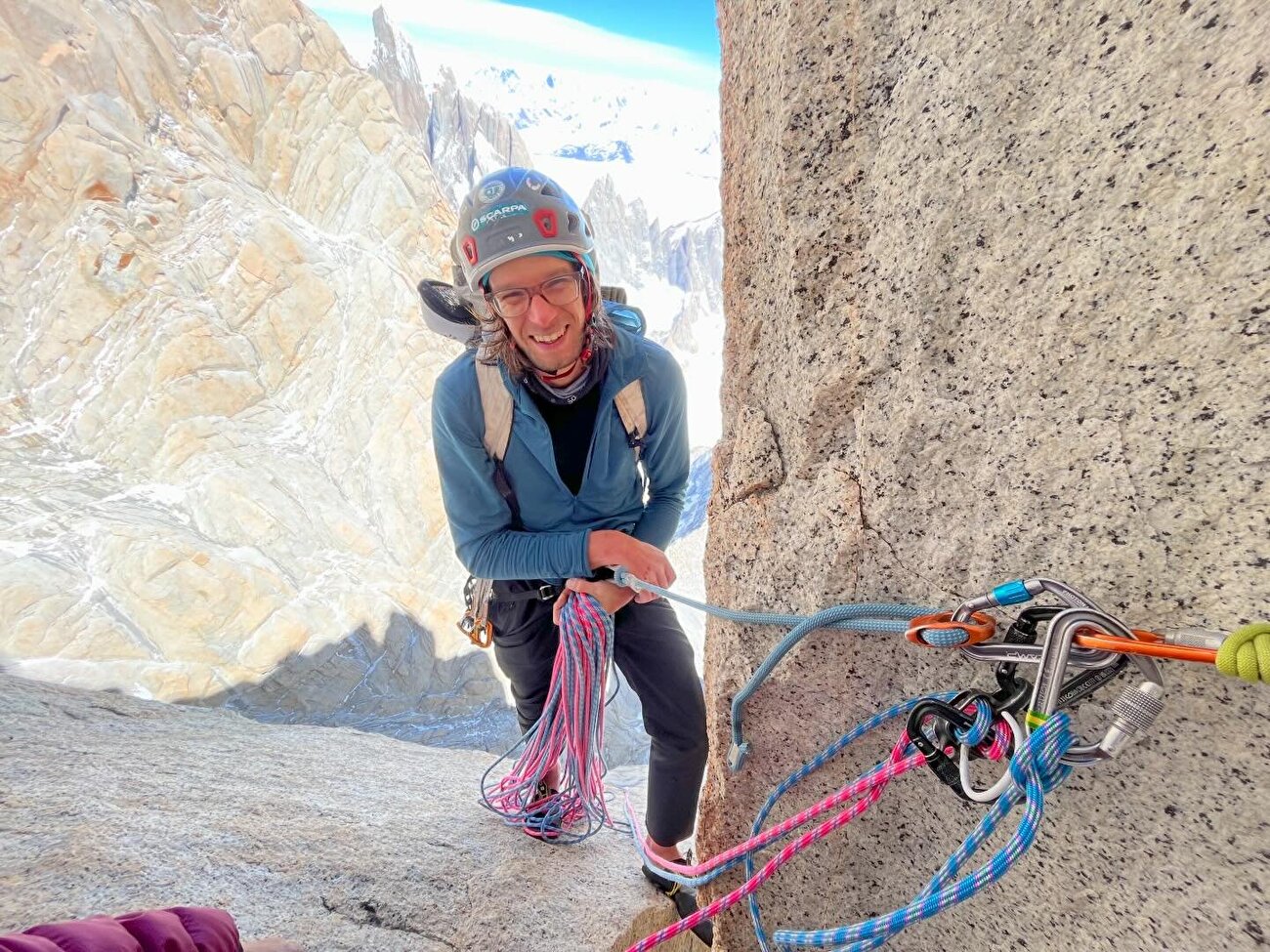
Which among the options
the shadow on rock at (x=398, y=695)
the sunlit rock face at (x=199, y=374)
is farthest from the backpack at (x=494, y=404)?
the shadow on rock at (x=398, y=695)

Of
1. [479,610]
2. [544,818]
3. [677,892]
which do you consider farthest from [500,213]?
[677,892]

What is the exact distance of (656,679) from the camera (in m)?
1.92

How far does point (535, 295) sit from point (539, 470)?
457mm

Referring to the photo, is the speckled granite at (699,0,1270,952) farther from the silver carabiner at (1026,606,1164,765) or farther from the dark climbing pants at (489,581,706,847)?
the dark climbing pants at (489,581,706,847)

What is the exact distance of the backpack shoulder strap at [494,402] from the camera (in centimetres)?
173

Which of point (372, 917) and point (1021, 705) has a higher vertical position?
point (1021, 705)

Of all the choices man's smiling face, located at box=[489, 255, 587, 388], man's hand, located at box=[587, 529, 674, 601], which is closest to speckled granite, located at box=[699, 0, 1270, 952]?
man's hand, located at box=[587, 529, 674, 601]

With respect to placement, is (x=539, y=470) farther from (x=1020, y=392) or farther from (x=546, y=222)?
(x=1020, y=392)

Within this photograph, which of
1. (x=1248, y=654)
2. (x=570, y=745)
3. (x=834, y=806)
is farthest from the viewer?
(x=570, y=745)

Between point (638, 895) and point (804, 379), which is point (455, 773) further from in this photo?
point (804, 379)

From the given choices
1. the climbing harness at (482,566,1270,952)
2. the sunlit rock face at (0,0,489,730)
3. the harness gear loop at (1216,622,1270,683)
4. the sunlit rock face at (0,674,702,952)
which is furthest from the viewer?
the sunlit rock face at (0,0,489,730)

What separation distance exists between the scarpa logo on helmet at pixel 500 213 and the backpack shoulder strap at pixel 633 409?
0.54m

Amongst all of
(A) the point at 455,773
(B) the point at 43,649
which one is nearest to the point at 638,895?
(A) the point at 455,773

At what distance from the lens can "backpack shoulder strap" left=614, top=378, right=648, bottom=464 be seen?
1803mm
